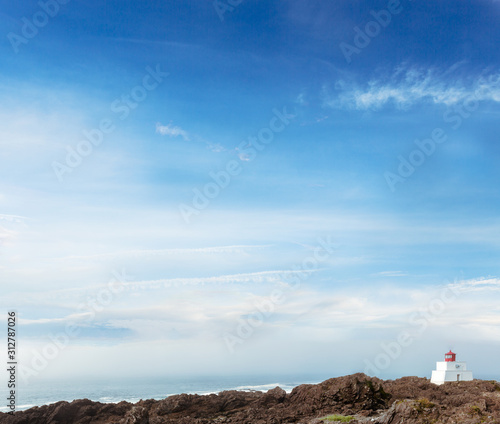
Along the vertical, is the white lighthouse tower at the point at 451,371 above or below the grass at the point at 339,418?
above

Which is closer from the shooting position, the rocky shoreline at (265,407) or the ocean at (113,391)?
the rocky shoreline at (265,407)

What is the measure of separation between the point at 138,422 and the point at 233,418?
7.12 meters

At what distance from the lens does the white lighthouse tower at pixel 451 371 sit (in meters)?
49.2

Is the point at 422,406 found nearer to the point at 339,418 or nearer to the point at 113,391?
the point at 339,418

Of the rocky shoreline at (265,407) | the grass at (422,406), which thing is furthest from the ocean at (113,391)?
the grass at (422,406)

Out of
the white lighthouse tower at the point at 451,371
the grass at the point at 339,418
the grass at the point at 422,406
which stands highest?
the white lighthouse tower at the point at 451,371

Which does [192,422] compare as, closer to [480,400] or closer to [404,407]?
[404,407]

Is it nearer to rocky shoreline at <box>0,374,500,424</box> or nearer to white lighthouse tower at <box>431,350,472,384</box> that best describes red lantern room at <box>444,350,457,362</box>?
white lighthouse tower at <box>431,350,472,384</box>

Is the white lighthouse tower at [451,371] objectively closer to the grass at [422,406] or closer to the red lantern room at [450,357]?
the red lantern room at [450,357]

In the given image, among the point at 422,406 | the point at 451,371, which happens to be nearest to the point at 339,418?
the point at 422,406

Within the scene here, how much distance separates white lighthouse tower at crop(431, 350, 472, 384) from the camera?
49.2 m

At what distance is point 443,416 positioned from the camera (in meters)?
21.7

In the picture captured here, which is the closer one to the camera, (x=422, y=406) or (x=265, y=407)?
(x=422, y=406)

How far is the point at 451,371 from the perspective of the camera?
49.2 meters
